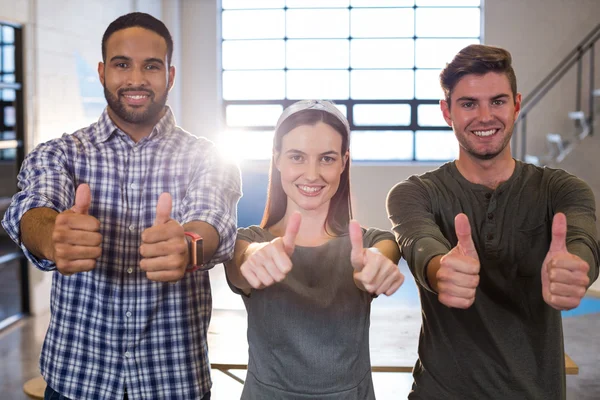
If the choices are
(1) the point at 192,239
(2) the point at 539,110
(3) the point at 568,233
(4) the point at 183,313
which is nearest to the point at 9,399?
(4) the point at 183,313

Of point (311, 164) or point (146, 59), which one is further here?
point (146, 59)

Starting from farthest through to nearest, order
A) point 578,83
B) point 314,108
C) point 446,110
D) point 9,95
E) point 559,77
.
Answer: point 559,77 → point 578,83 → point 9,95 → point 446,110 → point 314,108

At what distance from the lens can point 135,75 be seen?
171 centimetres

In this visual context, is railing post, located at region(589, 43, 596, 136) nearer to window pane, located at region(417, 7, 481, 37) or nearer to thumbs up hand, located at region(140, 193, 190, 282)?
window pane, located at region(417, 7, 481, 37)

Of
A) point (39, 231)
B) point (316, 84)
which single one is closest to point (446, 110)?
point (39, 231)

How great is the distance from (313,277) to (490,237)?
488mm

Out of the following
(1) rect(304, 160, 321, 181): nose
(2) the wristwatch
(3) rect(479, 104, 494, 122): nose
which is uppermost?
(3) rect(479, 104, 494, 122): nose

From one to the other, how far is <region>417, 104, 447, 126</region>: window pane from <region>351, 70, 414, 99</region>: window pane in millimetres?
230

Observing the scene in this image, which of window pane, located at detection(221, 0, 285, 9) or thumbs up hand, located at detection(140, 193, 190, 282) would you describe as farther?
window pane, located at detection(221, 0, 285, 9)

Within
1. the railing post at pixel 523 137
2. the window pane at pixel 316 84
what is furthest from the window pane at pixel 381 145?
the railing post at pixel 523 137

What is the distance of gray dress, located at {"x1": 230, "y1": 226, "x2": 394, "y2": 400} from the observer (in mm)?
1526

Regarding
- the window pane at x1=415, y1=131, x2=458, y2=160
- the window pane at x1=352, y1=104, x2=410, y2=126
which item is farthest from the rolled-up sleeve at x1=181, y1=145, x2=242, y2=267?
the window pane at x1=415, y1=131, x2=458, y2=160

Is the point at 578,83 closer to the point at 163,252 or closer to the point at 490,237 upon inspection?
the point at 490,237

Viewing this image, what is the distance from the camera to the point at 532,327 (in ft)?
5.63
